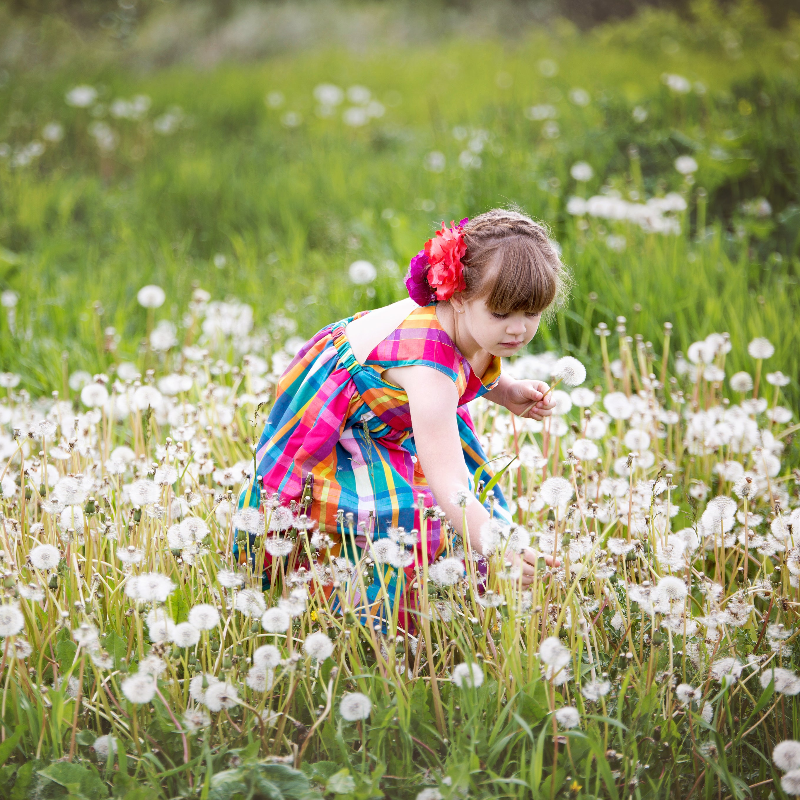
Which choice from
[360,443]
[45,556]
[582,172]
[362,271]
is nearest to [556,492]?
[360,443]

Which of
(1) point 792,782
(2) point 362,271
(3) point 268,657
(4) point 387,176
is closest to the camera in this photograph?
(1) point 792,782

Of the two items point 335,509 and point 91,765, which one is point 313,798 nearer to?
point 91,765

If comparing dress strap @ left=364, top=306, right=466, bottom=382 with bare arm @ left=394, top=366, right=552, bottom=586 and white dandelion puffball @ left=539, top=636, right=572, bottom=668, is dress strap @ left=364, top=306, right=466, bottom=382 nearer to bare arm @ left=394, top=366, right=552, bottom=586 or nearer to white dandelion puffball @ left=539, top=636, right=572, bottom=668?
bare arm @ left=394, top=366, right=552, bottom=586

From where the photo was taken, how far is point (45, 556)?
5.62ft

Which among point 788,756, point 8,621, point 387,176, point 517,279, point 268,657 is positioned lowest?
point 387,176

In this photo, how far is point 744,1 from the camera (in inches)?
370

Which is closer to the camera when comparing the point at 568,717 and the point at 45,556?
the point at 568,717

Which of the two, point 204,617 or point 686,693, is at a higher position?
point 204,617

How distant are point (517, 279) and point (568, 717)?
3.10 ft

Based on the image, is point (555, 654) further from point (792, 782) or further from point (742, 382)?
point (742, 382)

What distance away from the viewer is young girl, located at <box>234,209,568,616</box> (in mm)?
1906

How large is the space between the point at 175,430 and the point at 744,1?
9.61 m

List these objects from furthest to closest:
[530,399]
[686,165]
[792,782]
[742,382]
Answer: [686,165] → [742,382] → [530,399] → [792,782]

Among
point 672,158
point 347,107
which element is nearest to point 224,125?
point 347,107
